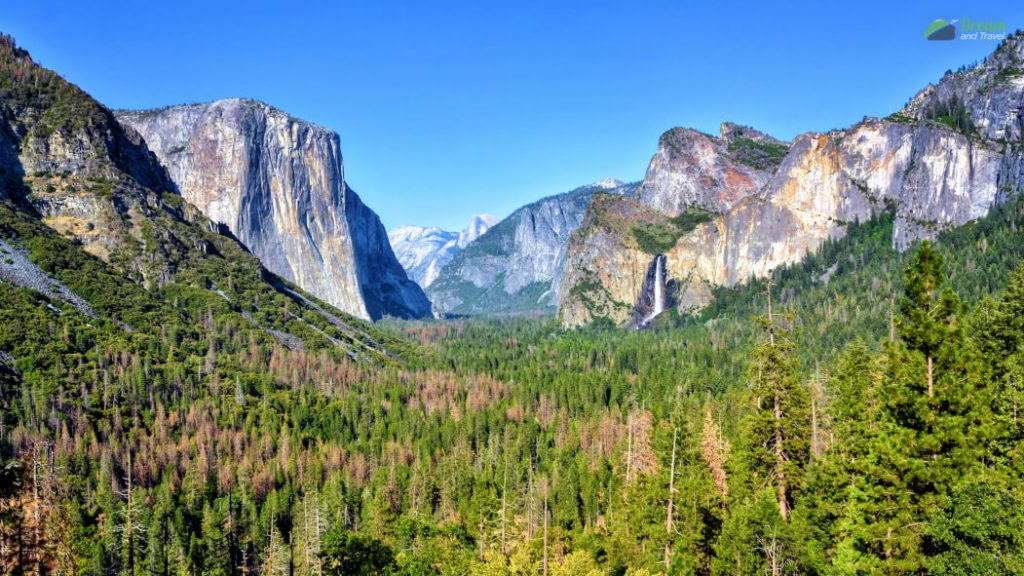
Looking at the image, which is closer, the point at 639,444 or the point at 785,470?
the point at 785,470

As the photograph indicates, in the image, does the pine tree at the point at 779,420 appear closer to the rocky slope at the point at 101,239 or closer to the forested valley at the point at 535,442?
the forested valley at the point at 535,442

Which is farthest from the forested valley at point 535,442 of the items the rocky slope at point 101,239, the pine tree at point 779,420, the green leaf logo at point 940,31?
the green leaf logo at point 940,31

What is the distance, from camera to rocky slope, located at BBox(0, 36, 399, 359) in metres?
144

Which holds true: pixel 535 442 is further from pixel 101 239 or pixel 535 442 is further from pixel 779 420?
pixel 101 239

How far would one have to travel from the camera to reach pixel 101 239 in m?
168

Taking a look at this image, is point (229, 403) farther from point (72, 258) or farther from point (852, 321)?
point (852, 321)

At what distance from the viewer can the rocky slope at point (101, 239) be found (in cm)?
14350

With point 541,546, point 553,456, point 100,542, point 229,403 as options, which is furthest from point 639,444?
point 229,403

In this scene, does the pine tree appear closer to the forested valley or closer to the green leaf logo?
the forested valley

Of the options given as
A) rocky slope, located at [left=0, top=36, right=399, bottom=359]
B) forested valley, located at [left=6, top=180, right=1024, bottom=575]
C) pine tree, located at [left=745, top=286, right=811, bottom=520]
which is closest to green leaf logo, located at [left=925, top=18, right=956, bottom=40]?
forested valley, located at [left=6, top=180, right=1024, bottom=575]

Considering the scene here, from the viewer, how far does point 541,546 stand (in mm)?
47562

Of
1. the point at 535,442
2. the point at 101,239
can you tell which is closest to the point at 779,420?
the point at 535,442

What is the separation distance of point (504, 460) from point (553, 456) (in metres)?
6.64

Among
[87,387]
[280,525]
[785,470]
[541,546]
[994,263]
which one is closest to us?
[785,470]
